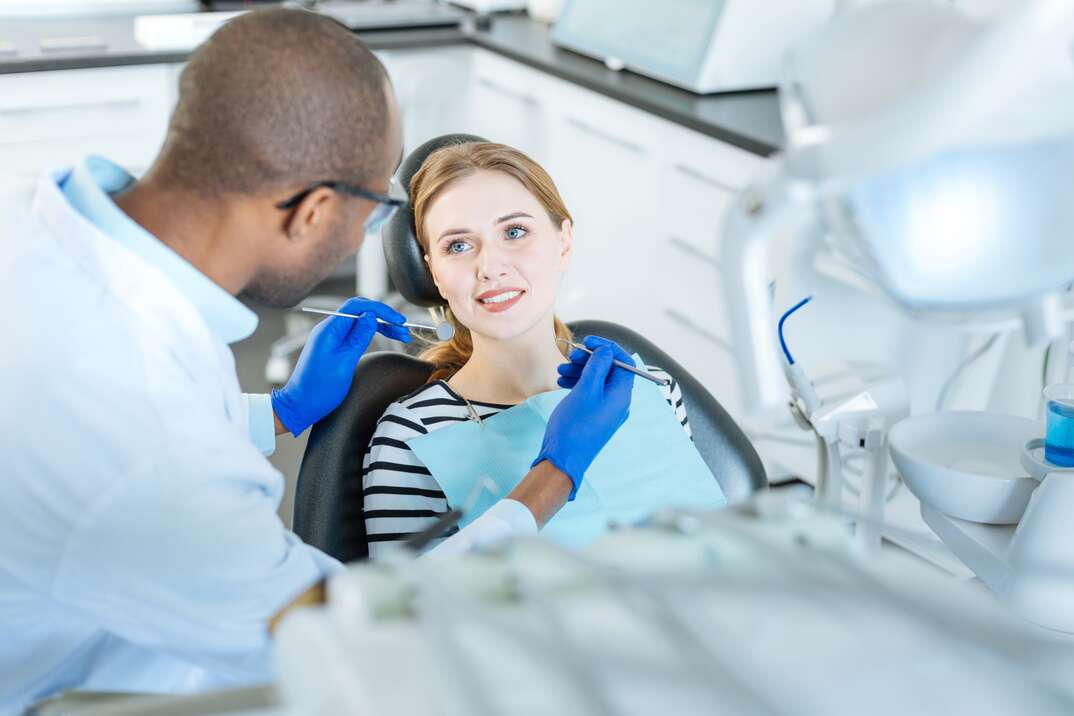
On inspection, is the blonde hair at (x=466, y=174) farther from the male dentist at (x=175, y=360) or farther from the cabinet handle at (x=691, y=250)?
the cabinet handle at (x=691, y=250)

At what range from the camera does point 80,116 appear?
2969mm

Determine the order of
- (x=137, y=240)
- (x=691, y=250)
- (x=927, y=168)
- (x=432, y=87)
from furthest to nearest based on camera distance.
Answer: (x=432, y=87)
(x=691, y=250)
(x=137, y=240)
(x=927, y=168)

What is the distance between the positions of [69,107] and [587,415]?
2.01 m

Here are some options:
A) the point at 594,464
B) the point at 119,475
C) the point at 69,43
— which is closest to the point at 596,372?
the point at 594,464

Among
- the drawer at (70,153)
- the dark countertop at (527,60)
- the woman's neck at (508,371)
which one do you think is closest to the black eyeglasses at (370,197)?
the woman's neck at (508,371)

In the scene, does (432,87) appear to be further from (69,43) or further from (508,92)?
(69,43)

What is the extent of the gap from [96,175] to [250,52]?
22 cm

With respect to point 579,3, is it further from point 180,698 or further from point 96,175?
point 180,698

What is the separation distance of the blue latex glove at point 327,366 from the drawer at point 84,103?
1557mm

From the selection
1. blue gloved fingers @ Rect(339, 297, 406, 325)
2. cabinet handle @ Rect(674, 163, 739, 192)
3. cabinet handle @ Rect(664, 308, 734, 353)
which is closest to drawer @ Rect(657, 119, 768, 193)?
cabinet handle @ Rect(674, 163, 739, 192)

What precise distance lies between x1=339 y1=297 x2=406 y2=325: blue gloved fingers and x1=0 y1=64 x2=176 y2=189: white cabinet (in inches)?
58.2

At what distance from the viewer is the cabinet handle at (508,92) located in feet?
10.6

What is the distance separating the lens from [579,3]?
3.18 m

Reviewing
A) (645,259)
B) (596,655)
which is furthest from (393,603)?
(645,259)
